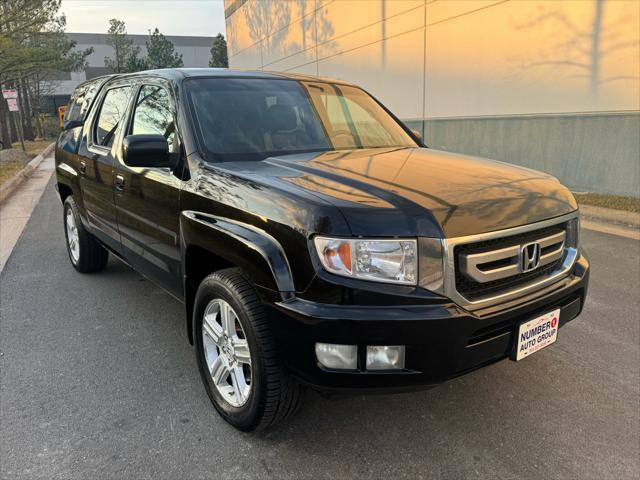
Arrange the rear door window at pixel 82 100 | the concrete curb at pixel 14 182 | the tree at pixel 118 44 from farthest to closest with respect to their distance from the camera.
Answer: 1. the tree at pixel 118 44
2. the concrete curb at pixel 14 182
3. the rear door window at pixel 82 100

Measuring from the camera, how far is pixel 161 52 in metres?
64.9

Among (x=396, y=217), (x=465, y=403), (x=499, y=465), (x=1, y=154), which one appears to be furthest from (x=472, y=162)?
(x=1, y=154)

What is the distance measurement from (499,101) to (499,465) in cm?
1000

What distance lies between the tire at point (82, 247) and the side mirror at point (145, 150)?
2379 mm

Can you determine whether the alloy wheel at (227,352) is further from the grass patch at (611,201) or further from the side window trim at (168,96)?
the grass patch at (611,201)

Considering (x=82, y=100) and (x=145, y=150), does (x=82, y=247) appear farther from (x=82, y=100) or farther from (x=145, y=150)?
(x=145, y=150)

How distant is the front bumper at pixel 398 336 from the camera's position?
2.01 meters

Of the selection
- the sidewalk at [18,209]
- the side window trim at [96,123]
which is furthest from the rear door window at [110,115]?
the sidewalk at [18,209]

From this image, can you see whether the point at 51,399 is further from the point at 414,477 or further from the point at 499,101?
the point at 499,101

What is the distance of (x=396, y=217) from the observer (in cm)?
206

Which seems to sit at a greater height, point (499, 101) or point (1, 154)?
point (499, 101)

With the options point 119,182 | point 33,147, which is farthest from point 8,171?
point 33,147

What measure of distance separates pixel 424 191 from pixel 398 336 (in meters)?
0.67

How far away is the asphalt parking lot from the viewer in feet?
7.72
